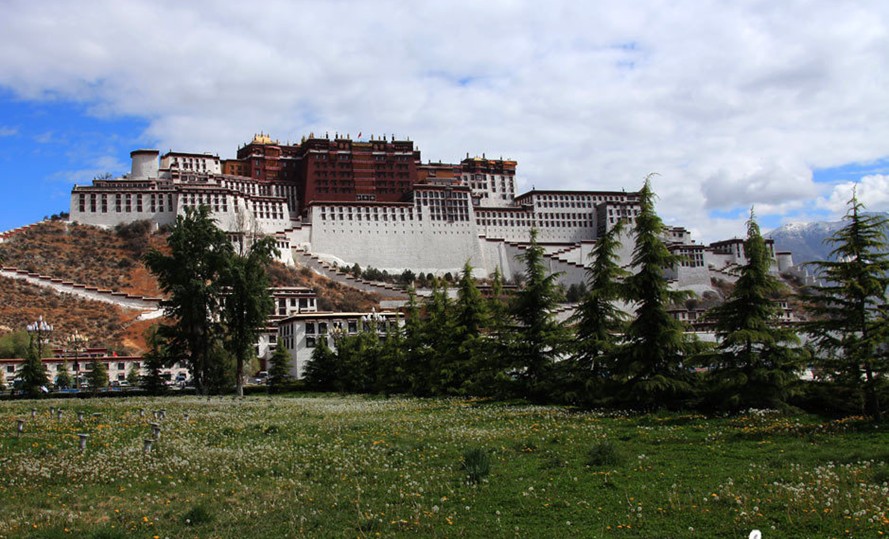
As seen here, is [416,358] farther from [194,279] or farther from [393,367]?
[194,279]

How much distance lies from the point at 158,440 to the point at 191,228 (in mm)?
31261

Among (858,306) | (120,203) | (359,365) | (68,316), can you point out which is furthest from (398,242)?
(858,306)

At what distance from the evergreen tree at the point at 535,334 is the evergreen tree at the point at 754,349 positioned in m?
8.74

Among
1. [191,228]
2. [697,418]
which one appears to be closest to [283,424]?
[697,418]

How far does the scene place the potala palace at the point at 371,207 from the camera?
123 meters

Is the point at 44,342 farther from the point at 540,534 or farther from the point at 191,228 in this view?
the point at 540,534

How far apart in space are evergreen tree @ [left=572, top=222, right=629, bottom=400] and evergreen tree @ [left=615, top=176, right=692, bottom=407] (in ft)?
5.96

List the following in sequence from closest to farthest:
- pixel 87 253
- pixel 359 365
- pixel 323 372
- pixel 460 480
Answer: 1. pixel 460 480
2. pixel 359 365
3. pixel 323 372
4. pixel 87 253

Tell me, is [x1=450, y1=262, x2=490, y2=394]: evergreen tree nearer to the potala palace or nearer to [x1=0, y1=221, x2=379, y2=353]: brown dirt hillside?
[x1=0, y1=221, x2=379, y2=353]: brown dirt hillside

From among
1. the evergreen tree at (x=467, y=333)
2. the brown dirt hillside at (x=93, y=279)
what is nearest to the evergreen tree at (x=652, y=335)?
the evergreen tree at (x=467, y=333)

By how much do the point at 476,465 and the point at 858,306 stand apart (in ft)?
37.5

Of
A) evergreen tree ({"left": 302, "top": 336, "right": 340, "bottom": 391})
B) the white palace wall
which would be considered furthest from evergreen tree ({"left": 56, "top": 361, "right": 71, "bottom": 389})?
the white palace wall

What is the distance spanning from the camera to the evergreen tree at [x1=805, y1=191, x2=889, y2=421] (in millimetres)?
18500

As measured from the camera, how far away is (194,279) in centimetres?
4656
